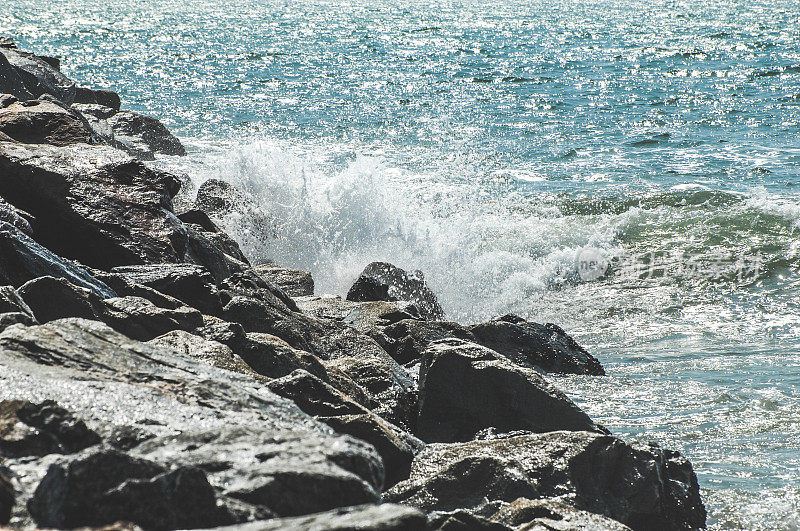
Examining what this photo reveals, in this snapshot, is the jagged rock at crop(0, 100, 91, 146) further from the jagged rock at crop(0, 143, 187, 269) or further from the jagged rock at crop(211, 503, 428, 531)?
the jagged rock at crop(211, 503, 428, 531)

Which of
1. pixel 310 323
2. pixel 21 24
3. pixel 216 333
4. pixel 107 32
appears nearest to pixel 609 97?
pixel 310 323

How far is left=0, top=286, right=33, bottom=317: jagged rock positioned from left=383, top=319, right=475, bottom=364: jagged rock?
3.36m

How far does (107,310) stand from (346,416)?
167 centimetres

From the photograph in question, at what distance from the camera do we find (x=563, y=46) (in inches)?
1316

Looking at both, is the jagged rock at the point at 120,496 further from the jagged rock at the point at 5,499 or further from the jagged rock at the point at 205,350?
the jagged rock at the point at 205,350

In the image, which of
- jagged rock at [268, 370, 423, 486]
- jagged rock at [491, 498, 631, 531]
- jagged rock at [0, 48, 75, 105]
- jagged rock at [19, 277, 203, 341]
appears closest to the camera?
jagged rock at [491, 498, 631, 531]

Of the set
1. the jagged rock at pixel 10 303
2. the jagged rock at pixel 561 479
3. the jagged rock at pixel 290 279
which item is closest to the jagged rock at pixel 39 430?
the jagged rock at pixel 10 303

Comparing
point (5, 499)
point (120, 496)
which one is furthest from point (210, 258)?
point (120, 496)

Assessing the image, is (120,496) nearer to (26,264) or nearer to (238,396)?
(238,396)

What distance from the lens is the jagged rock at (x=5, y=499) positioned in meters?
2.42

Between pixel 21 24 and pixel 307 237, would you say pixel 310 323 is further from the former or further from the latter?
pixel 21 24

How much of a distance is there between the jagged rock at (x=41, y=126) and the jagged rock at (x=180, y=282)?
2894mm

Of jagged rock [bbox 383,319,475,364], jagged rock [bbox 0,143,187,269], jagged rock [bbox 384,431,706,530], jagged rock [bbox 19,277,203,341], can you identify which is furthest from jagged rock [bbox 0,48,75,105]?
jagged rock [bbox 384,431,706,530]

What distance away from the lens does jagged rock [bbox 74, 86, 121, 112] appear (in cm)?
1836
